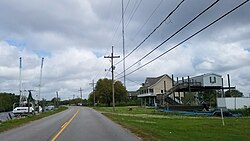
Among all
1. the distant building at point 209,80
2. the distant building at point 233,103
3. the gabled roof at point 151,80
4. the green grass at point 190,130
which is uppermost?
the gabled roof at point 151,80

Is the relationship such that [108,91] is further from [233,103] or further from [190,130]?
[190,130]

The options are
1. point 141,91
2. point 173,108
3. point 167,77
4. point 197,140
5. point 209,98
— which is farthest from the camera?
point 141,91

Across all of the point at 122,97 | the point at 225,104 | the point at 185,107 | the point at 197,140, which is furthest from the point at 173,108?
the point at 122,97

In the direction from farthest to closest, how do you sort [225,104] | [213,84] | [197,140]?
[213,84]
[225,104]
[197,140]

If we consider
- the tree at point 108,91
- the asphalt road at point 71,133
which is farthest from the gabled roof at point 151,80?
the asphalt road at point 71,133

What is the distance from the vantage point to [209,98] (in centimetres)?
9088

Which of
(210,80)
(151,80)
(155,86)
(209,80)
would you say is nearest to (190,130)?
(209,80)

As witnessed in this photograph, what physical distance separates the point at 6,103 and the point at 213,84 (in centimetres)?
8300

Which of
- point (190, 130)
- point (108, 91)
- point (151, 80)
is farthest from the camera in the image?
point (108, 91)

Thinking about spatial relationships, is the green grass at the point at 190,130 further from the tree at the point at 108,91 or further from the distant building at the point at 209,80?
the tree at the point at 108,91

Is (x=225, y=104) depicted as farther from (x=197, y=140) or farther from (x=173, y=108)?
(x=197, y=140)

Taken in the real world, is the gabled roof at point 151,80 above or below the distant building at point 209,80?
above

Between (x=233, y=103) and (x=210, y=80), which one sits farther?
(x=210, y=80)

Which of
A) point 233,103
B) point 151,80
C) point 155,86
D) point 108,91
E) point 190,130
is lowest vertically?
point 190,130
